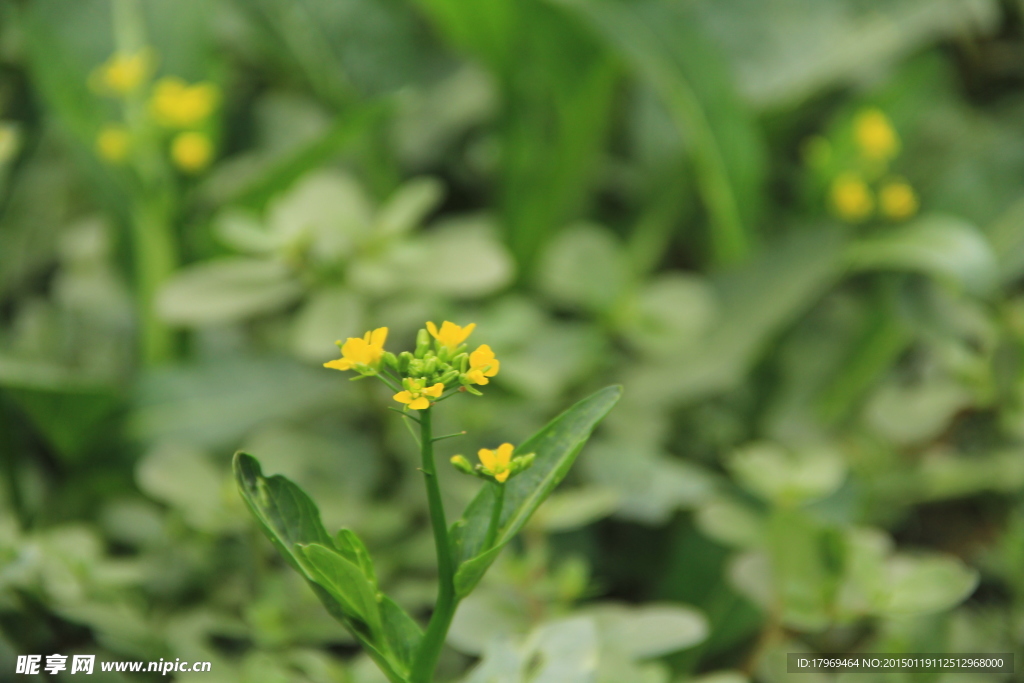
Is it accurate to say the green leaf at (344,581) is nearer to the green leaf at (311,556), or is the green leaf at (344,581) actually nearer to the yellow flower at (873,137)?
the green leaf at (311,556)

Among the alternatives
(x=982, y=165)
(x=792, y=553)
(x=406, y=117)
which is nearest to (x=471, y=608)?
(x=792, y=553)

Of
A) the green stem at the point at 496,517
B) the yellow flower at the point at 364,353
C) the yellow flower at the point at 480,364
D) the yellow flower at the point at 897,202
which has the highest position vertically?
the yellow flower at the point at 897,202

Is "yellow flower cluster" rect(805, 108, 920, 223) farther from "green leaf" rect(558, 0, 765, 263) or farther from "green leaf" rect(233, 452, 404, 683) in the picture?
"green leaf" rect(233, 452, 404, 683)

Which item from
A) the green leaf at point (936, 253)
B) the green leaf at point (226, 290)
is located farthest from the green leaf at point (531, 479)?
the green leaf at point (936, 253)

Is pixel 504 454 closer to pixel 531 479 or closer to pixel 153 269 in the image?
pixel 531 479

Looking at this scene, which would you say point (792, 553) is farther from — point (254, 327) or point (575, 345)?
point (254, 327)

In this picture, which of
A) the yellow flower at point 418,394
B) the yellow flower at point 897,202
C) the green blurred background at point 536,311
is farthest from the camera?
the yellow flower at point 897,202
